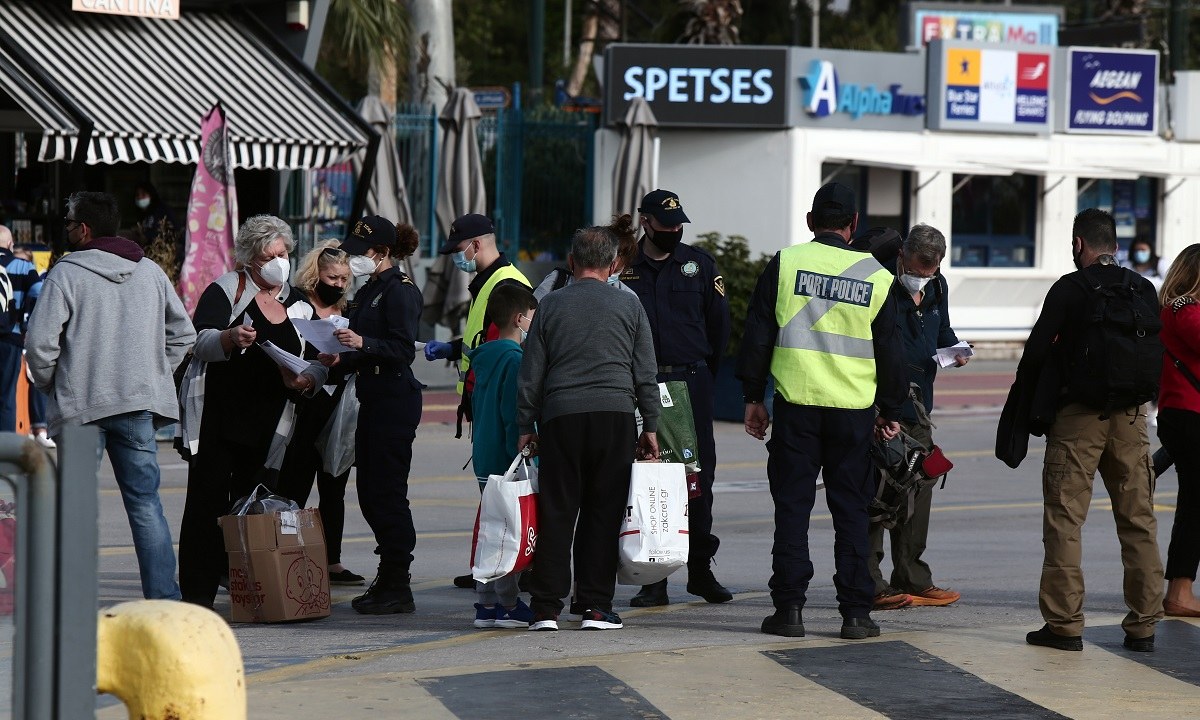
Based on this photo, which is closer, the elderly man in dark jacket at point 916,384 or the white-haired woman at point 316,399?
the elderly man in dark jacket at point 916,384

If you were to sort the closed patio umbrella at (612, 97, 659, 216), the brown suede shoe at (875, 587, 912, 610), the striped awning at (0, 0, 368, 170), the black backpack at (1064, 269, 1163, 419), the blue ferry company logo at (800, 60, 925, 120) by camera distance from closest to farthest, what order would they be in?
the black backpack at (1064, 269, 1163, 419) < the brown suede shoe at (875, 587, 912, 610) < the striped awning at (0, 0, 368, 170) < the closed patio umbrella at (612, 97, 659, 216) < the blue ferry company logo at (800, 60, 925, 120)

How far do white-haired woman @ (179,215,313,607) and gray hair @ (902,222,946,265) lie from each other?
2899 mm

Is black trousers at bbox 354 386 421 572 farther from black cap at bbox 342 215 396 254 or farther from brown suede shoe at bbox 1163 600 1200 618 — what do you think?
brown suede shoe at bbox 1163 600 1200 618

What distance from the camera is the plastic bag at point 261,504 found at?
7844 millimetres

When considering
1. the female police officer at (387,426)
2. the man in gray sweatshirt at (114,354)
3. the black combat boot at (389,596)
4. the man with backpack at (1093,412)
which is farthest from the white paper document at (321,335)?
the man with backpack at (1093,412)

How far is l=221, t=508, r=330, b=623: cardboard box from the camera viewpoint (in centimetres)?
773

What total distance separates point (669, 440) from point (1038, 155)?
20898mm

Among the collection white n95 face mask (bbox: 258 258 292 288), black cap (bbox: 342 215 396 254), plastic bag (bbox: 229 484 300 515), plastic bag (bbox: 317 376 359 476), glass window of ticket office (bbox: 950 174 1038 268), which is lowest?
plastic bag (bbox: 229 484 300 515)

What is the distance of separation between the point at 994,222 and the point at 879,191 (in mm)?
2430

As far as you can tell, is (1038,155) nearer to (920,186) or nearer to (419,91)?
(920,186)

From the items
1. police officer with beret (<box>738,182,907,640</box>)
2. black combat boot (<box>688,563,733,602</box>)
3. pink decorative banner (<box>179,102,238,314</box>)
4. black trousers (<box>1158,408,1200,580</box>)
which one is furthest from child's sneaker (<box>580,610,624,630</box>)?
pink decorative banner (<box>179,102,238,314</box>)

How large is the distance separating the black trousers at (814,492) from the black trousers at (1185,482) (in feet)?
5.05

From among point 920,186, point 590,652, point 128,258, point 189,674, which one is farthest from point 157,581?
point 920,186

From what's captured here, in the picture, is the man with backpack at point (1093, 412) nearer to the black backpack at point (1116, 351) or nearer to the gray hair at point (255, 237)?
the black backpack at point (1116, 351)
